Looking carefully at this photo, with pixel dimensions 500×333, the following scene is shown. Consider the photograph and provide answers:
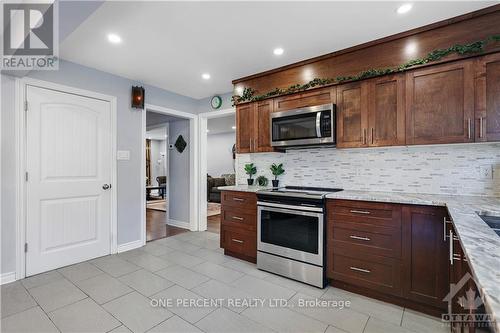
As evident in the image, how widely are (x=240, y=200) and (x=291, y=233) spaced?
793mm

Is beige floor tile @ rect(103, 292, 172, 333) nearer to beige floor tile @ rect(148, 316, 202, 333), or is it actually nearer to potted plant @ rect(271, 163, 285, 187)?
beige floor tile @ rect(148, 316, 202, 333)

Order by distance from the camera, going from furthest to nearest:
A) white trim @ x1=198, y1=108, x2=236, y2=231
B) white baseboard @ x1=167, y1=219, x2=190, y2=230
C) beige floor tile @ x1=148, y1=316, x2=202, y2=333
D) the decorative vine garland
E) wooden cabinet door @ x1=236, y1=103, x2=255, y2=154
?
white baseboard @ x1=167, y1=219, x2=190, y2=230 → white trim @ x1=198, y1=108, x2=236, y2=231 → wooden cabinet door @ x1=236, y1=103, x2=255, y2=154 → the decorative vine garland → beige floor tile @ x1=148, y1=316, x2=202, y2=333

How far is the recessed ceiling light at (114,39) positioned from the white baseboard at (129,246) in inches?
98.9

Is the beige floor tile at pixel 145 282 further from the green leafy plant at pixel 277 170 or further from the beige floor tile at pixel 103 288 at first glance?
the green leafy plant at pixel 277 170

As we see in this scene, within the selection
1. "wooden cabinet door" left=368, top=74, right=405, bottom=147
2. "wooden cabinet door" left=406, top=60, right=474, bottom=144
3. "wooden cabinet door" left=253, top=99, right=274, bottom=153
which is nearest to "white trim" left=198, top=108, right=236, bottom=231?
"wooden cabinet door" left=253, top=99, right=274, bottom=153

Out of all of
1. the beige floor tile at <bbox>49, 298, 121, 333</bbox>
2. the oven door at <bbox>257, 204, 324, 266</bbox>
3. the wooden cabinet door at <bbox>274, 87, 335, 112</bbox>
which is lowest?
the beige floor tile at <bbox>49, 298, 121, 333</bbox>

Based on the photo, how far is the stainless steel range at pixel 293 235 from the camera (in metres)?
2.44

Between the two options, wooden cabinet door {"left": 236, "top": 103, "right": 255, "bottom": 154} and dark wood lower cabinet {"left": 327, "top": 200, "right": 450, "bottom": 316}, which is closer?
dark wood lower cabinet {"left": 327, "top": 200, "right": 450, "bottom": 316}

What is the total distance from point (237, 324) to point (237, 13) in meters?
2.41

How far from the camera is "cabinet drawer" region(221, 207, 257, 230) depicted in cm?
303

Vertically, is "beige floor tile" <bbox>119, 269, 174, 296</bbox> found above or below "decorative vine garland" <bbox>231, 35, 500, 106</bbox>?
below

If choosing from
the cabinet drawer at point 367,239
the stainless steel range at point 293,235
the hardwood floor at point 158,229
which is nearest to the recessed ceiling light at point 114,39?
the stainless steel range at point 293,235

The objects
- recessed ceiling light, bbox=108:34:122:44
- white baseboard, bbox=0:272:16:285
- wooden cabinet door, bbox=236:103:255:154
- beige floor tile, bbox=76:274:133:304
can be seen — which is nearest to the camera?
beige floor tile, bbox=76:274:133:304

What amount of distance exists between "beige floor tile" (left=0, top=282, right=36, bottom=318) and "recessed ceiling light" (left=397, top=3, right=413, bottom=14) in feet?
12.6
